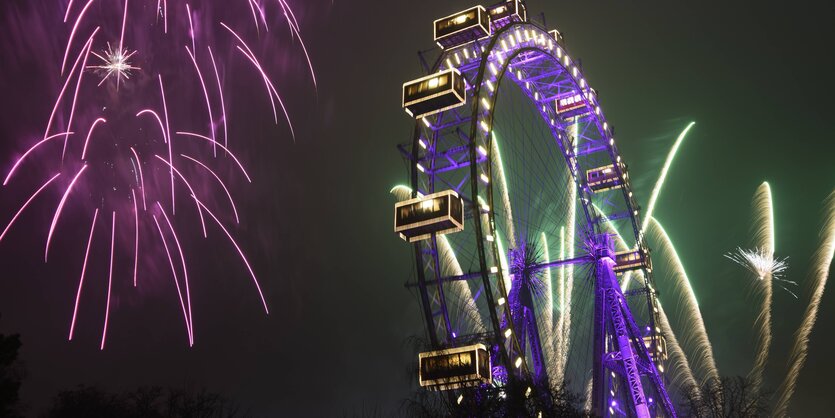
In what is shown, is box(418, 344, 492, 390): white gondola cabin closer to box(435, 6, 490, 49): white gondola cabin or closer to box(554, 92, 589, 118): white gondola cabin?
box(435, 6, 490, 49): white gondola cabin

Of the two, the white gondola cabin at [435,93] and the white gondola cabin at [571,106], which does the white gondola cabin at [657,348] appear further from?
the white gondola cabin at [435,93]

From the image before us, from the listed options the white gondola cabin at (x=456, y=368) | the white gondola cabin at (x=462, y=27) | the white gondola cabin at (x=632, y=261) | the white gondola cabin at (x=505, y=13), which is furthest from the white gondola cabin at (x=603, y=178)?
the white gondola cabin at (x=456, y=368)

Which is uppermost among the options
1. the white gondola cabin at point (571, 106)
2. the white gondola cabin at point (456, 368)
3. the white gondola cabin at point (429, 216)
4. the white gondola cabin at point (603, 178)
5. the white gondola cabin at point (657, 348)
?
the white gondola cabin at point (571, 106)

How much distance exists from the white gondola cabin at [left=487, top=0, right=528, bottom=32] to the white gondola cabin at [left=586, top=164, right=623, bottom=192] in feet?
53.3

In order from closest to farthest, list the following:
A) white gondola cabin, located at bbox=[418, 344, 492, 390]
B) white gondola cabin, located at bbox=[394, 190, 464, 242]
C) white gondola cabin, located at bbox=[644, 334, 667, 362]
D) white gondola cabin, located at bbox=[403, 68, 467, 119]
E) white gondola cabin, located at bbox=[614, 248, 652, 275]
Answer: white gondola cabin, located at bbox=[418, 344, 492, 390] → white gondola cabin, located at bbox=[394, 190, 464, 242] → white gondola cabin, located at bbox=[403, 68, 467, 119] → white gondola cabin, located at bbox=[644, 334, 667, 362] → white gondola cabin, located at bbox=[614, 248, 652, 275]

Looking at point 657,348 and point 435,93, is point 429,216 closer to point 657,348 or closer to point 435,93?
point 435,93

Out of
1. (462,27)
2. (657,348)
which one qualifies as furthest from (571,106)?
(657,348)

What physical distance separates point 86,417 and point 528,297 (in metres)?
30.6

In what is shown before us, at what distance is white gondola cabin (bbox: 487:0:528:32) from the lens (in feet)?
145

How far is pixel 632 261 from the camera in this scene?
53.3 metres

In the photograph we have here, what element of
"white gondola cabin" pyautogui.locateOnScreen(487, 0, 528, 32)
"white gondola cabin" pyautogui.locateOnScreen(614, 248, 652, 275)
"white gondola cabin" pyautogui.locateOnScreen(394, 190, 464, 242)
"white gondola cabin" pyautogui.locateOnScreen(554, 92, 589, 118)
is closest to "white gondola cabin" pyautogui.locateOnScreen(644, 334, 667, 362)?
"white gondola cabin" pyautogui.locateOnScreen(614, 248, 652, 275)

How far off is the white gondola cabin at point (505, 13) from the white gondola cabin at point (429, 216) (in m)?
12.8

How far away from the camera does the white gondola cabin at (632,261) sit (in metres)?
53.1

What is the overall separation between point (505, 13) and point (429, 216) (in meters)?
15.2
